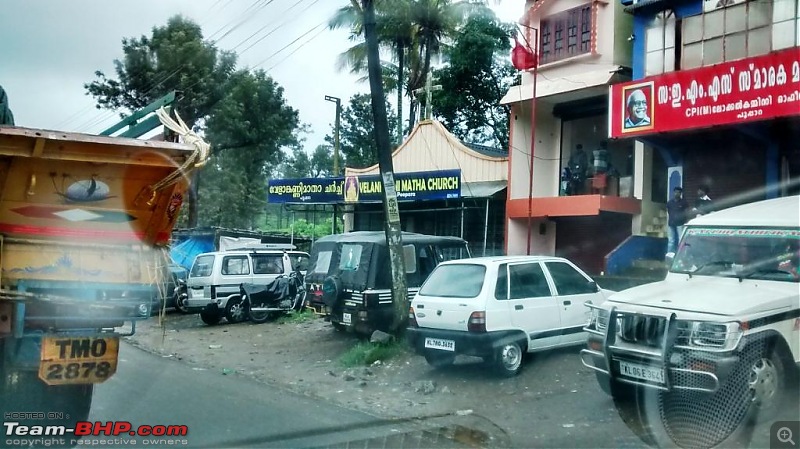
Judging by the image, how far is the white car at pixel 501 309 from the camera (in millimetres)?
9047

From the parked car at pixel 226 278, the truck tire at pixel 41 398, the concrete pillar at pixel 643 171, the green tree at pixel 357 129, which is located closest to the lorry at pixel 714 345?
the truck tire at pixel 41 398

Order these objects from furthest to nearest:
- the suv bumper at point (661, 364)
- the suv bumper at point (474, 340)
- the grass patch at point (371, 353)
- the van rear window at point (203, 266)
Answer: the van rear window at point (203, 266)
the grass patch at point (371, 353)
the suv bumper at point (474, 340)
the suv bumper at point (661, 364)

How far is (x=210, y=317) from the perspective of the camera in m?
16.5

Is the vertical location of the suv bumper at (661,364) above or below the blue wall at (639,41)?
below

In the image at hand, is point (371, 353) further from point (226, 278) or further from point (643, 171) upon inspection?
point (643, 171)

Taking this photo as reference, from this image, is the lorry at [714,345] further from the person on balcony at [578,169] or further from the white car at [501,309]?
the person on balcony at [578,169]

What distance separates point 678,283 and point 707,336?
4.68 feet

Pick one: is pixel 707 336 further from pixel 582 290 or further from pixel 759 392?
pixel 582 290

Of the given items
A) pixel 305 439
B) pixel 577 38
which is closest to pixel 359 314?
pixel 305 439

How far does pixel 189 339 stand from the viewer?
1469cm

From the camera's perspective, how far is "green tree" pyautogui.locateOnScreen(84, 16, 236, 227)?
77.3 feet

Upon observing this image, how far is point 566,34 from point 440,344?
35.8 feet

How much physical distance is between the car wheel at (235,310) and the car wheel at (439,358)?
7457 mm

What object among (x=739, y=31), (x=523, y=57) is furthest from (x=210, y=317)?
(x=739, y=31)
